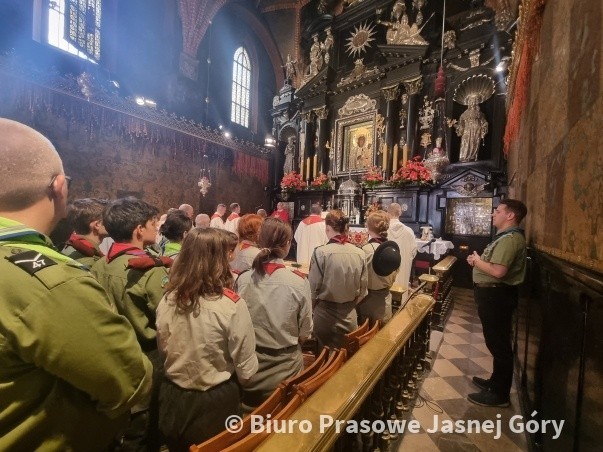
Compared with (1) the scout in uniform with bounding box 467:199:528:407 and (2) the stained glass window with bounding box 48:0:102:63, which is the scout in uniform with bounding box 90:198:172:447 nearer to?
(1) the scout in uniform with bounding box 467:199:528:407

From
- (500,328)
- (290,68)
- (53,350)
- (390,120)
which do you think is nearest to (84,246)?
(53,350)

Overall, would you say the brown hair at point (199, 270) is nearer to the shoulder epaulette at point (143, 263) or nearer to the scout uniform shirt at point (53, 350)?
the shoulder epaulette at point (143, 263)

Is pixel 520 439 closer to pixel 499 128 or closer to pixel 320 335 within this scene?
pixel 320 335

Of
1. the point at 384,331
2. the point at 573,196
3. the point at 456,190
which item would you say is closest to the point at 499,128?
the point at 456,190

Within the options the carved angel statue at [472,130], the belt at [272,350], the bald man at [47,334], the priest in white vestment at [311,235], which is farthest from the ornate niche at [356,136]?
the bald man at [47,334]

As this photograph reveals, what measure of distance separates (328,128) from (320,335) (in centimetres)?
1058

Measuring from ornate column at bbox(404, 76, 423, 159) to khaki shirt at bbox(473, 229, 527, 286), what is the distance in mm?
7269

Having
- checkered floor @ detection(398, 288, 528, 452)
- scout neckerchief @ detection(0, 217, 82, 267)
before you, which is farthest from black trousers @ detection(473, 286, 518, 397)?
scout neckerchief @ detection(0, 217, 82, 267)

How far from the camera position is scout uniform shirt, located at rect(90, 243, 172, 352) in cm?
185

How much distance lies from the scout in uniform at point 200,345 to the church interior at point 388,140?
1.63ft

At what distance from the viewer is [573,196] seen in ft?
5.38

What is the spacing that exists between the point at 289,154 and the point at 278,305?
1222 cm

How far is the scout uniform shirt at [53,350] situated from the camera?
74 cm

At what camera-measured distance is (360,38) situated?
37.8 feet
